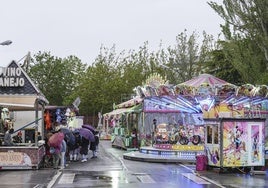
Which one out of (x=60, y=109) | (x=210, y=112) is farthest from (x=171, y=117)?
(x=60, y=109)

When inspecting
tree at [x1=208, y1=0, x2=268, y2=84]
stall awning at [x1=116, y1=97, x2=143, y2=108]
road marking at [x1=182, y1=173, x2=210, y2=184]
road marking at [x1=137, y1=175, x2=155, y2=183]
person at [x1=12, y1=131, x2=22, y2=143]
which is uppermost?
tree at [x1=208, y1=0, x2=268, y2=84]

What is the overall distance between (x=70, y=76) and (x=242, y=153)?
6557 cm

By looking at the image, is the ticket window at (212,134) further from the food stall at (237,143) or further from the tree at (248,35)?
the tree at (248,35)

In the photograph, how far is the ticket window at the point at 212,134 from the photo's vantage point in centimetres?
2247

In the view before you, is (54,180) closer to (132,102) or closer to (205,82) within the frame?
(205,82)

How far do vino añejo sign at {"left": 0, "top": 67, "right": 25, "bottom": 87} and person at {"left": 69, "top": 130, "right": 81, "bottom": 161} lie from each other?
4.93 metres

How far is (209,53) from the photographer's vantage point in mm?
63031

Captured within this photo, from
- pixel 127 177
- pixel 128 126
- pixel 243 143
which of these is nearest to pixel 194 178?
pixel 127 177

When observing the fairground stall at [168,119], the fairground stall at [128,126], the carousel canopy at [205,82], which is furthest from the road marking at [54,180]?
the fairground stall at [128,126]

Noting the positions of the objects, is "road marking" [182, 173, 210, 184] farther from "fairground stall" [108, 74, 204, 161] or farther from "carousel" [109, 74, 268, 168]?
"fairground stall" [108, 74, 204, 161]

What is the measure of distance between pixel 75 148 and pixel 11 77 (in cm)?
571

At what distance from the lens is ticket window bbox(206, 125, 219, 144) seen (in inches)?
885

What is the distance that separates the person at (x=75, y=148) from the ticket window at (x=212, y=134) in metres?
7.06

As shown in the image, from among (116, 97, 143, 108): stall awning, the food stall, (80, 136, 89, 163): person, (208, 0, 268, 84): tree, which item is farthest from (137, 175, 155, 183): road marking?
(208, 0, 268, 84): tree
